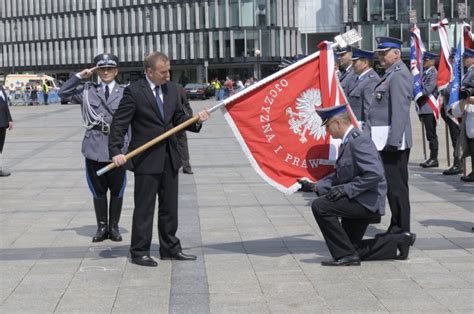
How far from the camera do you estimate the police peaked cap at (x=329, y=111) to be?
6652 mm

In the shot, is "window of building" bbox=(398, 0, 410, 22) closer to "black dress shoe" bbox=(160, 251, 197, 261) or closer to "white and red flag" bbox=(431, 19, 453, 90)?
"white and red flag" bbox=(431, 19, 453, 90)

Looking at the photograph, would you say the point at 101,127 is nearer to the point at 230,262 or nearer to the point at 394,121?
the point at 230,262

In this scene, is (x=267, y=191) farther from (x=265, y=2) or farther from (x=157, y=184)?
(x=265, y=2)

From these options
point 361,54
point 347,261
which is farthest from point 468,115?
point 347,261

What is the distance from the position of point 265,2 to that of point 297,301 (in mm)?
82147

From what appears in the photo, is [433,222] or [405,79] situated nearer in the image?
[405,79]

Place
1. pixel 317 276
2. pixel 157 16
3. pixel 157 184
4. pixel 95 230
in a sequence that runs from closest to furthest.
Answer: pixel 317 276 → pixel 157 184 → pixel 95 230 → pixel 157 16

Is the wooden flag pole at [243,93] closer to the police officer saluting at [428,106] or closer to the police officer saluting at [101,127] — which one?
the police officer saluting at [101,127]

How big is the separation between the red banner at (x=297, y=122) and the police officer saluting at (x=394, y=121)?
57cm

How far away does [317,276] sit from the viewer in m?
6.60

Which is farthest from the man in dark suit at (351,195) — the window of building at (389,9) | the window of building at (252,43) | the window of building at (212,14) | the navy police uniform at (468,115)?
the window of building at (212,14)

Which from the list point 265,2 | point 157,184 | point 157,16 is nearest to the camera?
point 157,184

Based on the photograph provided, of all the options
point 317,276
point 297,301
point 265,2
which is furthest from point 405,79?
point 265,2

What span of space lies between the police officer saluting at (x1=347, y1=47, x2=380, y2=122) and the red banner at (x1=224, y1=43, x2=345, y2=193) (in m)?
1.20
